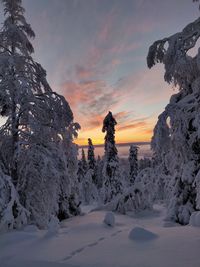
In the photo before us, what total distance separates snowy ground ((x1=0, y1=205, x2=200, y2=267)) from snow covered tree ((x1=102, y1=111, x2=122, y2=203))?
88.5 ft

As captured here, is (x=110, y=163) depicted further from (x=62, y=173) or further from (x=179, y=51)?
(x=179, y=51)

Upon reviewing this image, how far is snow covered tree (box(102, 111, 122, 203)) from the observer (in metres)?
37.2

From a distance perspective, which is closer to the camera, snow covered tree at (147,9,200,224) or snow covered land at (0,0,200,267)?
snow covered land at (0,0,200,267)

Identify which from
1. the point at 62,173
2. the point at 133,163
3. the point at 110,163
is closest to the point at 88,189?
the point at 133,163

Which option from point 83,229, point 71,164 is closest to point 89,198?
point 71,164

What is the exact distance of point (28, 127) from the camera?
1482 cm

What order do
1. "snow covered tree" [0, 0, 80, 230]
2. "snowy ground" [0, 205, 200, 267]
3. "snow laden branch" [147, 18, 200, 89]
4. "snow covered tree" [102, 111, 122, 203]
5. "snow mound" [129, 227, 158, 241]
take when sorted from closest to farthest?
"snowy ground" [0, 205, 200, 267] < "snow mound" [129, 227, 158, 241] < "snow laden branch" [147, 18, 200, 89] < "snow covered tree" [0, 0, 80, 230] < "snow covered tree" [102, 111, 122, 203]

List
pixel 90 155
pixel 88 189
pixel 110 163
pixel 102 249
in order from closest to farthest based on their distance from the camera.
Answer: pixel 102 249 < pixel 110 163 < pixel 88 189 < pixel 90 155

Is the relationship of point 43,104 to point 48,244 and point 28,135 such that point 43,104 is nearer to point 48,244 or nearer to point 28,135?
point 28,135

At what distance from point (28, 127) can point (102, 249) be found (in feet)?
26.6

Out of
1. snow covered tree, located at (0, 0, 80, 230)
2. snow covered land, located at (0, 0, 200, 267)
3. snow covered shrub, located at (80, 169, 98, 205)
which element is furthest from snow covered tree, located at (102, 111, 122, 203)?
snow covered tree, located at (0, 0, 80, 230)

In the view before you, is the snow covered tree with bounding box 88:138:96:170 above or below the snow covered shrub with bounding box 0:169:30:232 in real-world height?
above

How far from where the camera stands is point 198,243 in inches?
300

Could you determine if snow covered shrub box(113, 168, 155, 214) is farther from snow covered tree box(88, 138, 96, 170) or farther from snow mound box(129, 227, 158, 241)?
snow covered tree box(88, 138, 96, 170)
